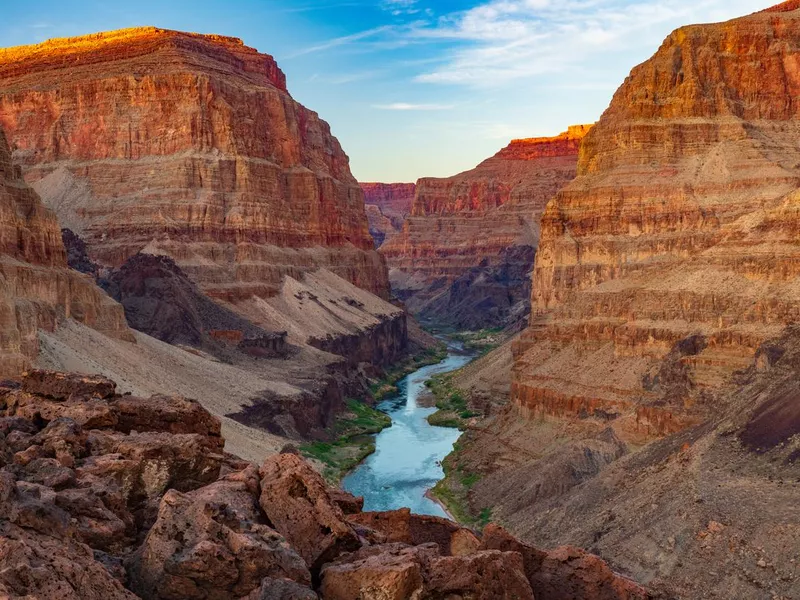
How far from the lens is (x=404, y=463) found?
63.8m

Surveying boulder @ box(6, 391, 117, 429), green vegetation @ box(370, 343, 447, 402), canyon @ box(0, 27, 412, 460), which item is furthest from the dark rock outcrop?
boulder @ box(6, 391, 117, 429)

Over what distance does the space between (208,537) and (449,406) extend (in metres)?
70.4

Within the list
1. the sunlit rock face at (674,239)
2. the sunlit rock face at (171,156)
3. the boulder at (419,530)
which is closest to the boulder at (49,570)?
the boulder at (419,530)

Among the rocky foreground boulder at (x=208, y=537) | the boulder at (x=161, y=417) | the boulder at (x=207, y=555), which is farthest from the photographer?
the boulder at (x=161, y=417)

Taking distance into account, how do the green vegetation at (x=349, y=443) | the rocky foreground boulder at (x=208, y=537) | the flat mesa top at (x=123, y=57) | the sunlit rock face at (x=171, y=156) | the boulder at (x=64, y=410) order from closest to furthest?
1. the rocky foreground boulder at (x=208, y=537)
2. the boulder at (x=64, y=410)
3. the green vegetation at (x=349, y=443)
4. the sunlit rock face at (x=171, y=156)
5. the flat mesa top at (x=123, y=57)

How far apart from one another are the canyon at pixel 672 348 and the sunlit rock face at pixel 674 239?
0.42ft

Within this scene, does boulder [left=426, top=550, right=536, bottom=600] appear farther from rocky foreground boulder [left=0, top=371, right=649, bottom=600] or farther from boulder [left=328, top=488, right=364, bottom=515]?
boulder [left=328, top=488, right=364, bottom=515]

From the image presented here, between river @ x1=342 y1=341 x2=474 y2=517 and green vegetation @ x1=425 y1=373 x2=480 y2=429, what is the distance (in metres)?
0.87

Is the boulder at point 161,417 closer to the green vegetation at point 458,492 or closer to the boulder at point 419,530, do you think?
the boulder at point 419,530

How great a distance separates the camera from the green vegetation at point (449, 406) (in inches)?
3053

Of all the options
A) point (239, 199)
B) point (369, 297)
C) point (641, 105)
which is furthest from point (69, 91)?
point (641, 105)

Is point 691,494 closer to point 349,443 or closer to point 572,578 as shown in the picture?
point 572,578

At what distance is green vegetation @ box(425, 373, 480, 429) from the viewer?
254ft

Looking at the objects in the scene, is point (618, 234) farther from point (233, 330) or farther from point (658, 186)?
point (233, 330)
